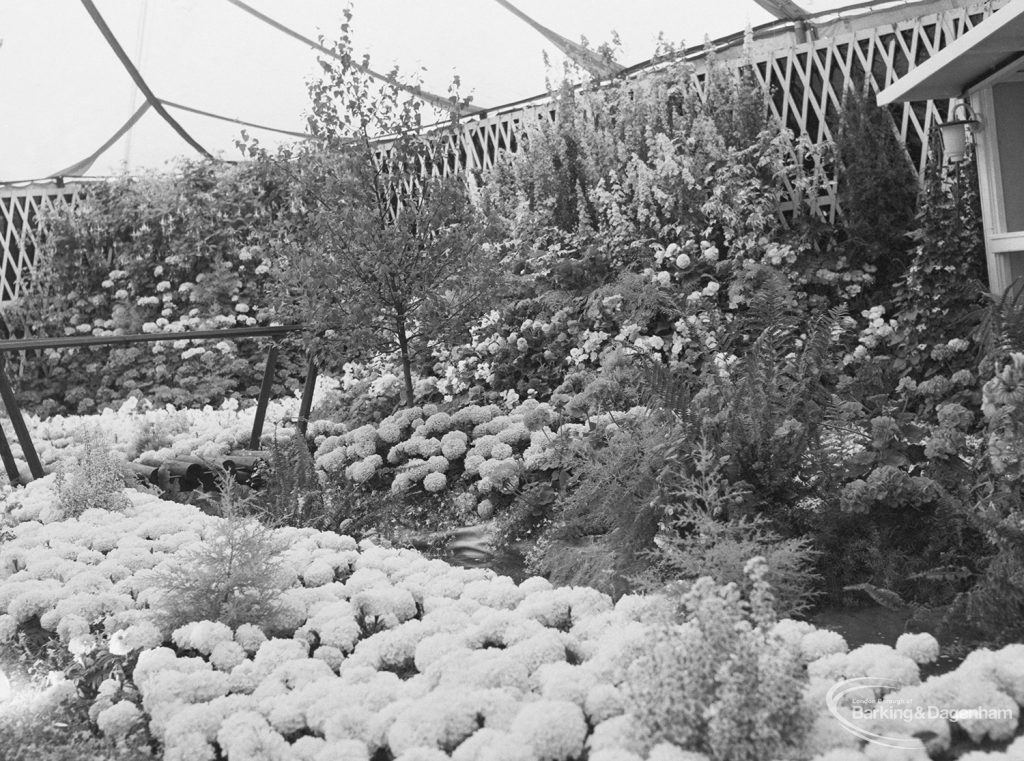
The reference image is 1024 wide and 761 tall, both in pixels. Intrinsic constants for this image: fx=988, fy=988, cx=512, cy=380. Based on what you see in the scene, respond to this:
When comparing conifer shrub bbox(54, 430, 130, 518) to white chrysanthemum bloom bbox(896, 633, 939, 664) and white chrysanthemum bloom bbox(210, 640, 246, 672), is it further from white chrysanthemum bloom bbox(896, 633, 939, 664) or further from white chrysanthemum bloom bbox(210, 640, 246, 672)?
white chrysanthemum bloom bbox(896, 633, 939, 664)

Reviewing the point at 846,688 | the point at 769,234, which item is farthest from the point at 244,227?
the point at 846,688

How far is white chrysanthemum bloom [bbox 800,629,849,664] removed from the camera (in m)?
2.20

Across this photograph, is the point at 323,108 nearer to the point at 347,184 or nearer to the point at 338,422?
the point at 347,184

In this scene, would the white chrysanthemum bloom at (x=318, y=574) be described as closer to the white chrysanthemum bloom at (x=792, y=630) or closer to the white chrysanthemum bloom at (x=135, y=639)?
the white chrysanthemum bloom at (x=135, y=639)

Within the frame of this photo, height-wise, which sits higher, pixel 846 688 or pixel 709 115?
pixel 709 115

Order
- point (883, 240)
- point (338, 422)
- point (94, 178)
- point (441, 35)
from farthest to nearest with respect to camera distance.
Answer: point (94, 178) → point (441, 35) → point (883, 240) → point (338, 422)

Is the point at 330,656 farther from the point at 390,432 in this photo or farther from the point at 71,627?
the point at 390,432

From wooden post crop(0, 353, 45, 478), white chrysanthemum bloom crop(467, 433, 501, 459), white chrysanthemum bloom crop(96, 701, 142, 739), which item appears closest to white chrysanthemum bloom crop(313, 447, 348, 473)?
white chrysanthemum bloom crop(467, 433, 501, 459)

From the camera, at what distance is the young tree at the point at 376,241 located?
4.74m

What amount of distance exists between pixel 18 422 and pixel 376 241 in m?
1.93

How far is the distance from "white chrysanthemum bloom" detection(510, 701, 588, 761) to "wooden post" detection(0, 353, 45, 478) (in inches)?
140

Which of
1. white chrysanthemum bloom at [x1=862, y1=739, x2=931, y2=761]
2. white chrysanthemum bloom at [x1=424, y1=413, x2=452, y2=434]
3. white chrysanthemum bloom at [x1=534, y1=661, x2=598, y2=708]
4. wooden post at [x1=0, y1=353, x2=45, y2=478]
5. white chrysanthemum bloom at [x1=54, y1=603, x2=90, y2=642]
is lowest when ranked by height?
white chrysanthemum bloom at [x1=862, y1=739, x2=931, y2=761]

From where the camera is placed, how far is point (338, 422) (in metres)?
5.20

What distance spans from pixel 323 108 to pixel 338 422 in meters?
1.61
